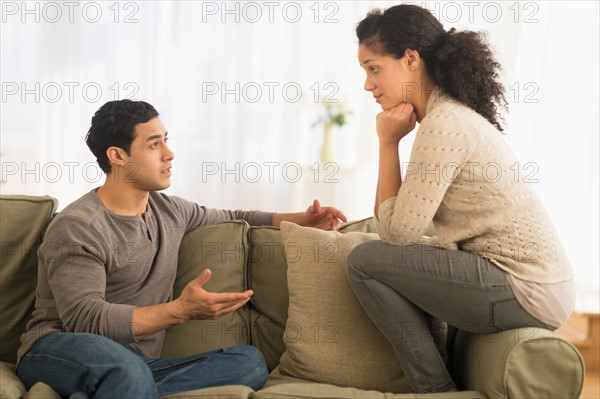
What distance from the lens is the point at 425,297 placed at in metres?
1.98

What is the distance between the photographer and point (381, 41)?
2.11 metres

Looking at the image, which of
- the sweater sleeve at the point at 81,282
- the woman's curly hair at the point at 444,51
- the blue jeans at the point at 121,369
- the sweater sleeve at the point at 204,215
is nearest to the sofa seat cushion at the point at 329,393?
the blue jeans at the point at 121,369

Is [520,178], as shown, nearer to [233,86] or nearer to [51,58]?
[233,86]

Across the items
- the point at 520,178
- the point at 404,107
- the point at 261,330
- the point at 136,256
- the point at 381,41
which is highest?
the point at 381,41

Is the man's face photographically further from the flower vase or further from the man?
the flower vase

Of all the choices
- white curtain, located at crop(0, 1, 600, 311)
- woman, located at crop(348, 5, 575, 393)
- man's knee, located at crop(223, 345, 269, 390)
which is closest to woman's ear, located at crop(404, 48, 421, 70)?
woman, located at crop(348, 5, 575, 393)

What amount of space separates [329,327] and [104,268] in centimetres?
63

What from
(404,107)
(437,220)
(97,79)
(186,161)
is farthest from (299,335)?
(97,79)

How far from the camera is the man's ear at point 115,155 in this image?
2.25 metres

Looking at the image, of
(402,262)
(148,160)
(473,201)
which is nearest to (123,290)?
(148,160)

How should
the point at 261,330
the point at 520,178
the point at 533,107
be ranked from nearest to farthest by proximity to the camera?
the point at 520,178, the point at 261,330, the point at 533,107

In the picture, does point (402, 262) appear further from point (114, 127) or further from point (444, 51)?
point (114, 127)

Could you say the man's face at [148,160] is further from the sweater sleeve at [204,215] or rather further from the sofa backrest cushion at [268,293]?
the sofa backrest cushion at [268,293]

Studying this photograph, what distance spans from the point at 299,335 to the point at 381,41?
0.84 metres
